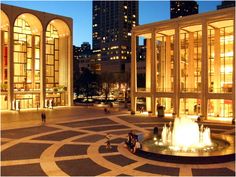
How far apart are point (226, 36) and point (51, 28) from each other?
37.6 meters

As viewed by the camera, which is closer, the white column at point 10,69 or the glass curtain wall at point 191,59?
the glass curtain wall at point 191,59

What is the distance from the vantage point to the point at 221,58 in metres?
47.7

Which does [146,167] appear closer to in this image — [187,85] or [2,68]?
[187,85]

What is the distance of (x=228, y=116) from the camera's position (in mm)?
44719

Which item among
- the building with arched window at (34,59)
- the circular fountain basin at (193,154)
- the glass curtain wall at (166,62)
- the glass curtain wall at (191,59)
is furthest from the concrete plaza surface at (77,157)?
the building with arched window at (34,59)

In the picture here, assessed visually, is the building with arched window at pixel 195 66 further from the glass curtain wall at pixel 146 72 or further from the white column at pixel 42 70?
the white column at pixel 42 70

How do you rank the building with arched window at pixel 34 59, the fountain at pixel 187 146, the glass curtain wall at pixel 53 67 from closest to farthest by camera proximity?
the fountain at pixel 187 146
the building with arched window at pixel 34 59
the glass curtain wall at pixel 53 67

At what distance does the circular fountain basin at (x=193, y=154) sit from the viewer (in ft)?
62.9

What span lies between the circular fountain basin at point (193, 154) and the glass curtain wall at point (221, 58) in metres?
24.8

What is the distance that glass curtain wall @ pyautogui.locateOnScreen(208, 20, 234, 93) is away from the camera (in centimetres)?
4656

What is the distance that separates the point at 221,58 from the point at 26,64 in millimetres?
38129

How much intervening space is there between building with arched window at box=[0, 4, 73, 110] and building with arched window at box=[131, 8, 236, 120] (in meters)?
19.6

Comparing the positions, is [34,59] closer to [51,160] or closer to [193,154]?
[51,160]

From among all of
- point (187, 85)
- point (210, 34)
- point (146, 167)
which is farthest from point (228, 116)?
point (146, 167)
